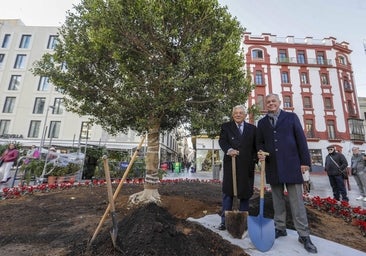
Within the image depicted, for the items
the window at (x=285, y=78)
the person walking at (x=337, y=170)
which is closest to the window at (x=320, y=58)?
the window at (x=285, y=78)

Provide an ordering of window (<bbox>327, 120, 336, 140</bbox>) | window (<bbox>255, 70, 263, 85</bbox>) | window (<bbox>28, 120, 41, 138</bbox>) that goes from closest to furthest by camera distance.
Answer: window (<bbox>327, 120, 336, 140</bbox>) < window (<bbox>28, 120, 41, 138</bbox>) < window (<bbox>255, 70, 263, 85</bbox>)

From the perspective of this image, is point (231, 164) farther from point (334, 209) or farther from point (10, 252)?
point (334, 209)

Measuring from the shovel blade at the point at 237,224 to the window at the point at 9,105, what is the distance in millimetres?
36663

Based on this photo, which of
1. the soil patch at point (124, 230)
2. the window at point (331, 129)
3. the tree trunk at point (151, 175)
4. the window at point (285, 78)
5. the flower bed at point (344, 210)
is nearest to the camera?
the soil patch at point (124, 230)

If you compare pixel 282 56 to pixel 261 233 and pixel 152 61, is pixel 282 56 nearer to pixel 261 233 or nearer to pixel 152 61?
pixel 152 61

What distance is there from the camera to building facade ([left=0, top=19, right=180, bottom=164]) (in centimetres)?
2778

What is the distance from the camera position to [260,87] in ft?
95.9

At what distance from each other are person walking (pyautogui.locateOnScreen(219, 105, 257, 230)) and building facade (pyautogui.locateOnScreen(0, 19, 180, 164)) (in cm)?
2424

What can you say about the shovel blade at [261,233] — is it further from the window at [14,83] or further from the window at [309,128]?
the window at [14,83]

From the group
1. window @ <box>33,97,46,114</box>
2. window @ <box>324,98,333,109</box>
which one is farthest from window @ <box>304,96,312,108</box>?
window @ <box>33,97,46,114</box>

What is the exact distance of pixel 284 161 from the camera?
3025 millimetres

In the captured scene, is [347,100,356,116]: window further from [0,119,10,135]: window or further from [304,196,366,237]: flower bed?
[0,119,10,135]: window

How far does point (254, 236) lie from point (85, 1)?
6252 mm

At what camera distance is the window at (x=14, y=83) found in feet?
99.9
